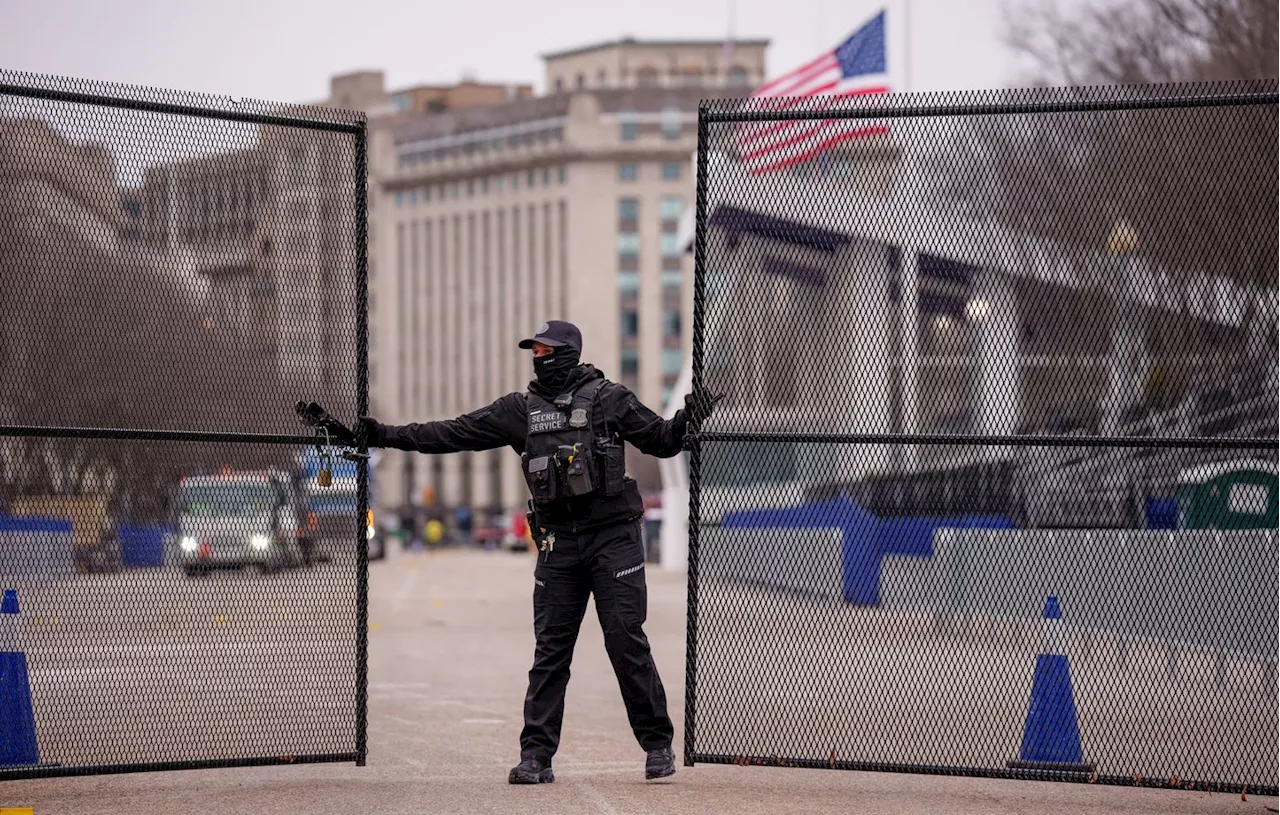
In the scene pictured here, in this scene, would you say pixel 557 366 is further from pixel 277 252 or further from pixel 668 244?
pixel 668 244

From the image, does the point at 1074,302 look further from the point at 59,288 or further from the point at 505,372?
the point at 505,372

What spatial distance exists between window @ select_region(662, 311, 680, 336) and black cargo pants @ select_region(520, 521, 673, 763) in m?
124

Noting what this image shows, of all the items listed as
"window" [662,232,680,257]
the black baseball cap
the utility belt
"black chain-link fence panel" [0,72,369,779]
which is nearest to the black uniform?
the utility belt

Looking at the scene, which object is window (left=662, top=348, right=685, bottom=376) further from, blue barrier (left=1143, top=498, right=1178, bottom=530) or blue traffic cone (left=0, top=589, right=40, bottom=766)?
blue traffic cone (left=0, top=589, right=40, bottom=766)

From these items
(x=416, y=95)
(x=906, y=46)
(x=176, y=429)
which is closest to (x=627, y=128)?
(x=416, y=95)

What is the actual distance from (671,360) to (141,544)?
125084 millimetres

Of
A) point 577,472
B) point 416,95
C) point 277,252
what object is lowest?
point 577,472

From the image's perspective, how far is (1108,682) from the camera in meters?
9.20

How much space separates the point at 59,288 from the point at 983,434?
405cm

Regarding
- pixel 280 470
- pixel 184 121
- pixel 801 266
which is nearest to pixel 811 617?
pixel 801 266

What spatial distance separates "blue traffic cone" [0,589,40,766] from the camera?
8.25 metres

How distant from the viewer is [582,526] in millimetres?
8469

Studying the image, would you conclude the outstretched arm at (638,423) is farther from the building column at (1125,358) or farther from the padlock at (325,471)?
the building column at (1125,358)

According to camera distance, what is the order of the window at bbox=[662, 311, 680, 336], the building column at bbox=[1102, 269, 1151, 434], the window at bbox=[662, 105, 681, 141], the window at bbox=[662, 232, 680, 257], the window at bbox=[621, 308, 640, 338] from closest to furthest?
the building column at bbox=[1102, 269, 1151, 434] < the window at bbox=[662, 232, 680, 257] < the window at bbox=[662, 105, 681, 141] < the window at bbox=[662, 311, 680, 336] < the window at bbox=[621, 308, 640, 338]
